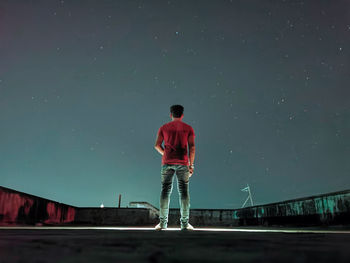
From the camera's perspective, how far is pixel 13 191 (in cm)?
559

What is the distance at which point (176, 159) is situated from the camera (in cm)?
381

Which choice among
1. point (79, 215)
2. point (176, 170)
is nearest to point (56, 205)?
point (79, 215)

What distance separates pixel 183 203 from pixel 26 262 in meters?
3.15

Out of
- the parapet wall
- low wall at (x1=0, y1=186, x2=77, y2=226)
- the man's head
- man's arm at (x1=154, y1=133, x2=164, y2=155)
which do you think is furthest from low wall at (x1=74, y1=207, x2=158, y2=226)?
the man's head

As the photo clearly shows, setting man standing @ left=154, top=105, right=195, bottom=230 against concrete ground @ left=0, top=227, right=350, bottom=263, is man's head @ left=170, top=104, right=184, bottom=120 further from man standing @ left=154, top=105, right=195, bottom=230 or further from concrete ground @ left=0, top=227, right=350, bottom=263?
concrete ground @ left=0, top=227, right=350, bottom=263

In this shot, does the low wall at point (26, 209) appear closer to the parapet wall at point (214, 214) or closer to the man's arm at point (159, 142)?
the parapet wall at point (214, 214)

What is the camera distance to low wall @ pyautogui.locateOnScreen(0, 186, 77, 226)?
529 cm

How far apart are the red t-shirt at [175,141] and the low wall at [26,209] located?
146 inches

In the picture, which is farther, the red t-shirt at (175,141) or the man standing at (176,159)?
the red t-shirt at (175,141)

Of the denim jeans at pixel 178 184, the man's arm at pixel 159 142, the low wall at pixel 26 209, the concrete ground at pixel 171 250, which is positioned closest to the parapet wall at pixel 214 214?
the low wall at pixel 26 209

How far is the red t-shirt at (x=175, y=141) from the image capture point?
3.84 m

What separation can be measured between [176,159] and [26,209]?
438 centimetres

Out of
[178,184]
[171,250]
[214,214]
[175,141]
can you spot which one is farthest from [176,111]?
[214,214]

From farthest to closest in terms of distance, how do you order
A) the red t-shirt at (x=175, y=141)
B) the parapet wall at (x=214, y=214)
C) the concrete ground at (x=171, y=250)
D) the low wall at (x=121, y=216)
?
the low wall at (x=121, y=216)
the parapet wall at (x=214, y=214)
the red t-shirt at (x=175, y=141)
the concrete ground at (x=171, y=250)
